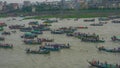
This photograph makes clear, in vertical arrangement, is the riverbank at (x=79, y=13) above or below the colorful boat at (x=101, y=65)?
below

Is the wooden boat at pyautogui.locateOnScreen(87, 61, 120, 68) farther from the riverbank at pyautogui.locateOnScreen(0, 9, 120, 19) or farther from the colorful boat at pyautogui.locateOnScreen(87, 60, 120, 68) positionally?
the riverbank at pyautogui.locateOnScreen(0, 9, 120, 19)

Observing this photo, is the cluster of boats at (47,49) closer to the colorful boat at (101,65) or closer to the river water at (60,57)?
the river water at (60,57)

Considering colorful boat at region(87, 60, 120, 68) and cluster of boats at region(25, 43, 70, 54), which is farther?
cluster of boats at region(25, 43, 70, 54)

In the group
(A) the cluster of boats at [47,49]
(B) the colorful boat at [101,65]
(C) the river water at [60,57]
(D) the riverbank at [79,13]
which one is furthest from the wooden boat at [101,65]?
(D) the riverbank at [79,13]

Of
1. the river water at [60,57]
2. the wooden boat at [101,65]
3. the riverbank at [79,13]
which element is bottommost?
the riverbank at [79,13]

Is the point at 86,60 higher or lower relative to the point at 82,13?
higher

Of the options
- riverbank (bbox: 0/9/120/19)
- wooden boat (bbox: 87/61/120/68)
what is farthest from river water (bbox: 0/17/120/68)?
riverbank (bbox: 0/9/120/19)

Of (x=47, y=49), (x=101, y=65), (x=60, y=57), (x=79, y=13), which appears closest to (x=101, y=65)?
(x=101, y=65)

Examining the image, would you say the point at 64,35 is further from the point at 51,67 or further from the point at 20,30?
the point at 51,67

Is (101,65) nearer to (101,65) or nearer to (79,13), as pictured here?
(101,65)

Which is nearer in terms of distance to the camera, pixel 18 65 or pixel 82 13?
pixel 18 65

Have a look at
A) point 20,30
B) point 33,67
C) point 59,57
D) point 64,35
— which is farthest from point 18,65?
point 20,30
